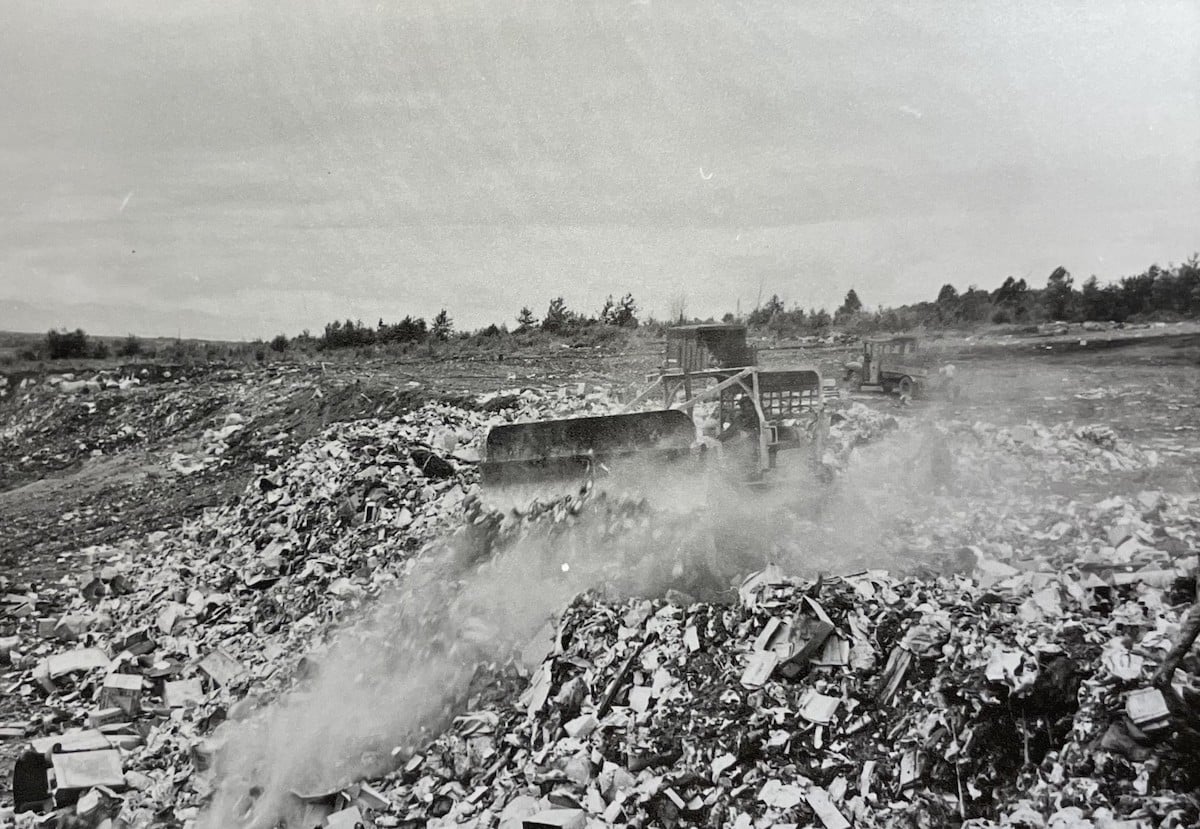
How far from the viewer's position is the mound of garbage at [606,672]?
3551mm

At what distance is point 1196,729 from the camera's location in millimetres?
3146

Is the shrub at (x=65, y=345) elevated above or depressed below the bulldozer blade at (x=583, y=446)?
above

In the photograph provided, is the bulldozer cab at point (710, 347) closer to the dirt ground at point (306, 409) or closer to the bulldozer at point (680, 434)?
the bulldozer at point (680, 434)

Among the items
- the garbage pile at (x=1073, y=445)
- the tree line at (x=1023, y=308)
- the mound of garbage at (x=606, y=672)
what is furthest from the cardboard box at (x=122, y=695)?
the tree line at (x=1023, y=308)

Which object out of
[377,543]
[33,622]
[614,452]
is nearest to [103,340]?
[33,622]

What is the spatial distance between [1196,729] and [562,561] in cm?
422

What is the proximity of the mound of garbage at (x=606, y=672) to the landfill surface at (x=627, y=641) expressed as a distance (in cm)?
2

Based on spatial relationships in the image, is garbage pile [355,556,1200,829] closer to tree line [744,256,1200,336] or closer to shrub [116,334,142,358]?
tree line [744,256,1200,336]

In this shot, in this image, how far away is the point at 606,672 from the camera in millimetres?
4852

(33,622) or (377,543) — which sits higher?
(377,543)

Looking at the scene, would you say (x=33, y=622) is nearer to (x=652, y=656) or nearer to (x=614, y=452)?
(x=614, y=452)

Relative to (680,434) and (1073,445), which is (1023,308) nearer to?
(1073,445)

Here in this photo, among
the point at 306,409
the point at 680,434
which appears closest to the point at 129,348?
the point at 306,409

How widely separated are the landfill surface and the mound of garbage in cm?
2
